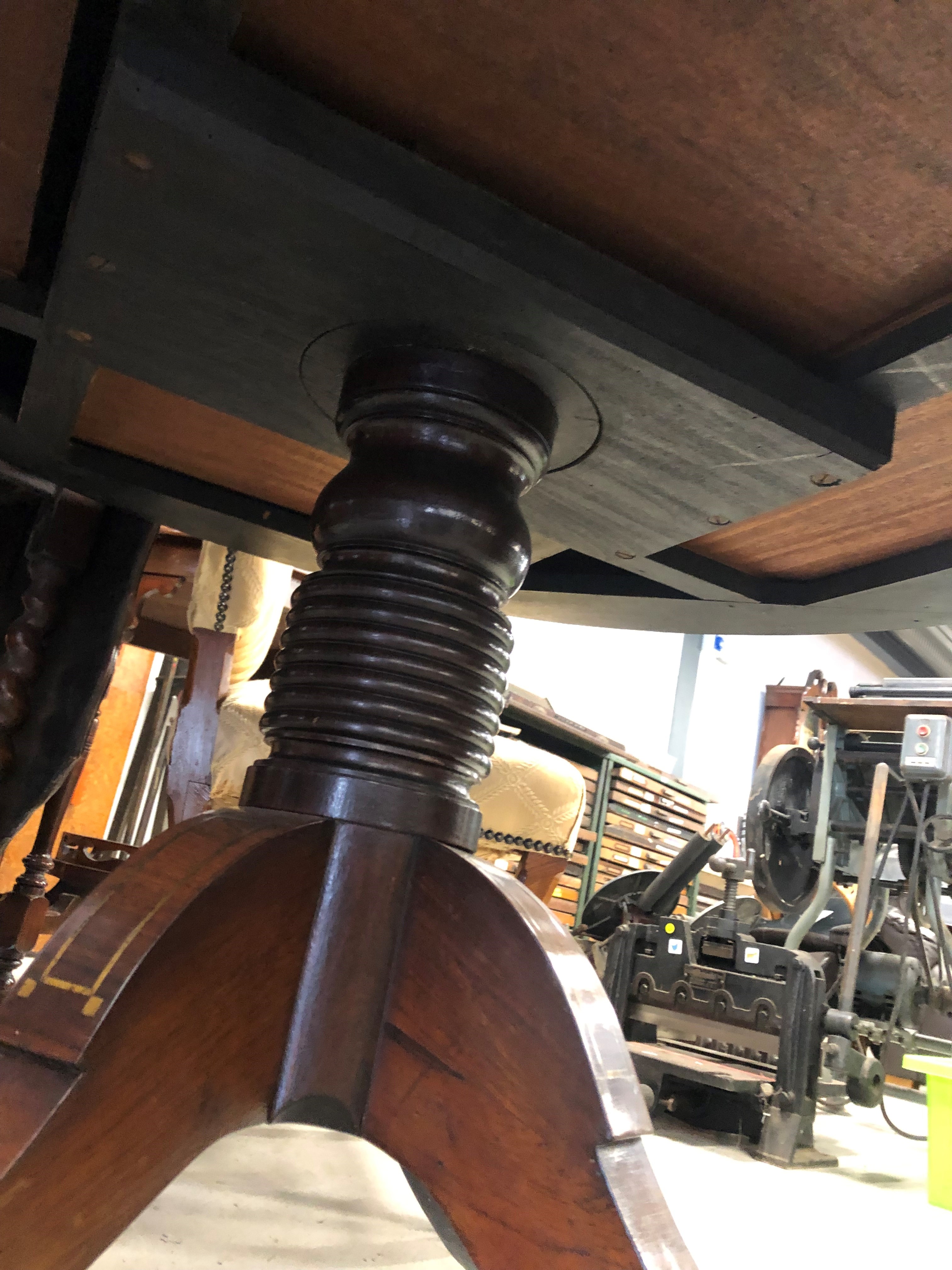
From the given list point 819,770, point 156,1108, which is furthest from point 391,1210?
point 819,770

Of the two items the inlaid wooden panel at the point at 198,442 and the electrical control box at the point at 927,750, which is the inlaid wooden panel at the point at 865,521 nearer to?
the inlaid wooden panel at the point at 198,442

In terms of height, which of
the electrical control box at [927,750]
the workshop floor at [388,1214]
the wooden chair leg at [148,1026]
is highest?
the electrical control box at [927,750]

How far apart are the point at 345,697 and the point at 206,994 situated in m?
0.15

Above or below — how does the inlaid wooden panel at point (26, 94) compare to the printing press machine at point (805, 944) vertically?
above

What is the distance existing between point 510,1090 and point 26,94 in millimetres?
544

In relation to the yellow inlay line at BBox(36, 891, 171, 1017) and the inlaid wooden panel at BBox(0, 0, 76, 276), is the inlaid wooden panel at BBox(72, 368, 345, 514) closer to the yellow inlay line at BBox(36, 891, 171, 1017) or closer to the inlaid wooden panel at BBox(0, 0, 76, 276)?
the inlaid wooden panel at BBox(0, 0, 76, 276)

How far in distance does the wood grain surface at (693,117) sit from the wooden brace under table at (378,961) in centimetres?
12

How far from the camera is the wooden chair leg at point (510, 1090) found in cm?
36

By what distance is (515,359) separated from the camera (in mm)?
494

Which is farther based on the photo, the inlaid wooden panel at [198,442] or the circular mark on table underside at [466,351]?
the inlaid wooden panel at [198,442]

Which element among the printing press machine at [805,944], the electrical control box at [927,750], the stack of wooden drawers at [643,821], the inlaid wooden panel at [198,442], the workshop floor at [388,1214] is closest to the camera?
the workshop floor at [388,1214]

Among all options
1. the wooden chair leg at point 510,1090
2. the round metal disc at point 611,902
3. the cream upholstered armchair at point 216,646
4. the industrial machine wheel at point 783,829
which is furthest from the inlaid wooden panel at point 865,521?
the round metal disc at point 611,902

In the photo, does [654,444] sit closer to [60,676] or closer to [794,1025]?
[60,676]

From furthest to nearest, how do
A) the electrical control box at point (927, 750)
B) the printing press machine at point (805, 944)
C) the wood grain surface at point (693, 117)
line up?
the electrical control box at point (927, 750) → the printing press machine at point (805, 944) → the wood grain surface at point (693, 117)
